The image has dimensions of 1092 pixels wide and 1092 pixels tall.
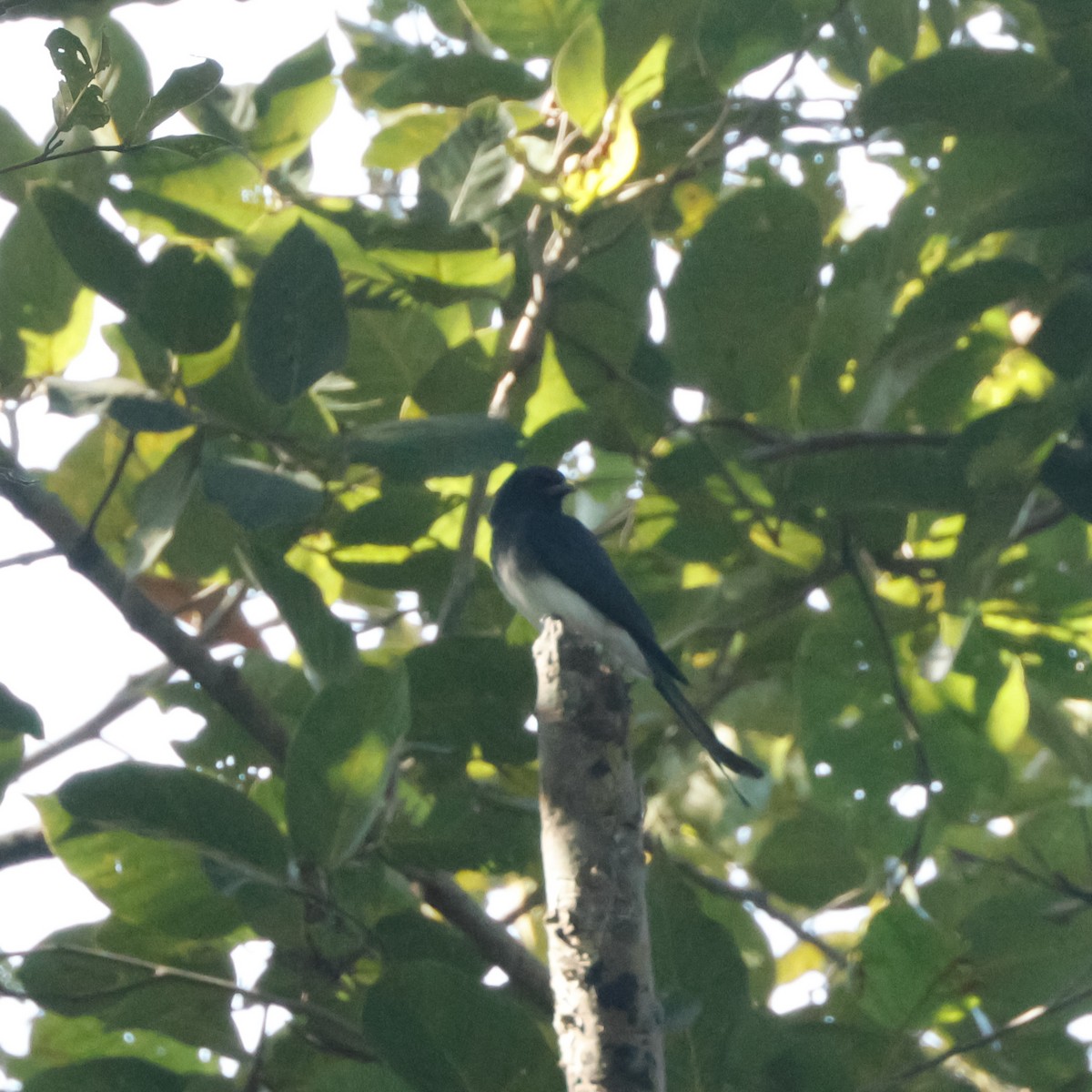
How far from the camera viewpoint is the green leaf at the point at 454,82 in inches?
108

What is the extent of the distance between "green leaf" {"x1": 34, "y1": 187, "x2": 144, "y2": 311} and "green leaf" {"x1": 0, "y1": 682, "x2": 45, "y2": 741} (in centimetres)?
95

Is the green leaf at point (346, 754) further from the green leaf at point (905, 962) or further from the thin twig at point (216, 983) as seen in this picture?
the green leaf at point (905, 962)

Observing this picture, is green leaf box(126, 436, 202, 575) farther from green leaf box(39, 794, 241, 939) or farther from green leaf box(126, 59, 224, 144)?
green leaf box(126, 59, 224, 144)

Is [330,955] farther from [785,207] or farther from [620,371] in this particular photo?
[785,207]

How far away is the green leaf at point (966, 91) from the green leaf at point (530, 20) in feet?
2.11

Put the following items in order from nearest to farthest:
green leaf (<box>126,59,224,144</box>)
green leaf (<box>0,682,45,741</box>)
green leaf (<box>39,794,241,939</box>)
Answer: green leaf (<box>126,59,224,144</box>) < green leaf (<box>0,682,45,741</box>) < green leaf (<box>39,794,241,939</box>)

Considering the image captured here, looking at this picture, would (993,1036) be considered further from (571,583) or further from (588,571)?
(571,583)

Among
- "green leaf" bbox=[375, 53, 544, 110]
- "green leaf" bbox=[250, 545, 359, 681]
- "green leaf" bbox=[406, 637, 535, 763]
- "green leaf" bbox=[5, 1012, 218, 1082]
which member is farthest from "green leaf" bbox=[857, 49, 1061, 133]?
"green leaf" bbox=[5, 1012, 218, 1082]

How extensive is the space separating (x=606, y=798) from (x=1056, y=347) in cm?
125

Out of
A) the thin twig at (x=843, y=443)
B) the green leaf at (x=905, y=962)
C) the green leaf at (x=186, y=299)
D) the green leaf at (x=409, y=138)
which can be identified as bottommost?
the green leaf at (x=905, y=962)

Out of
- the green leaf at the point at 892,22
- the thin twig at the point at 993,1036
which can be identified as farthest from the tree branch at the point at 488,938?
the green leaf at the point at 892,22

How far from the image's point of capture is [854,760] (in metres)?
2.62

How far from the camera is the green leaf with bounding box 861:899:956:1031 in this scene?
6.89 feet

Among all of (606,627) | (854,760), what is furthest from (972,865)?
(606,627)
